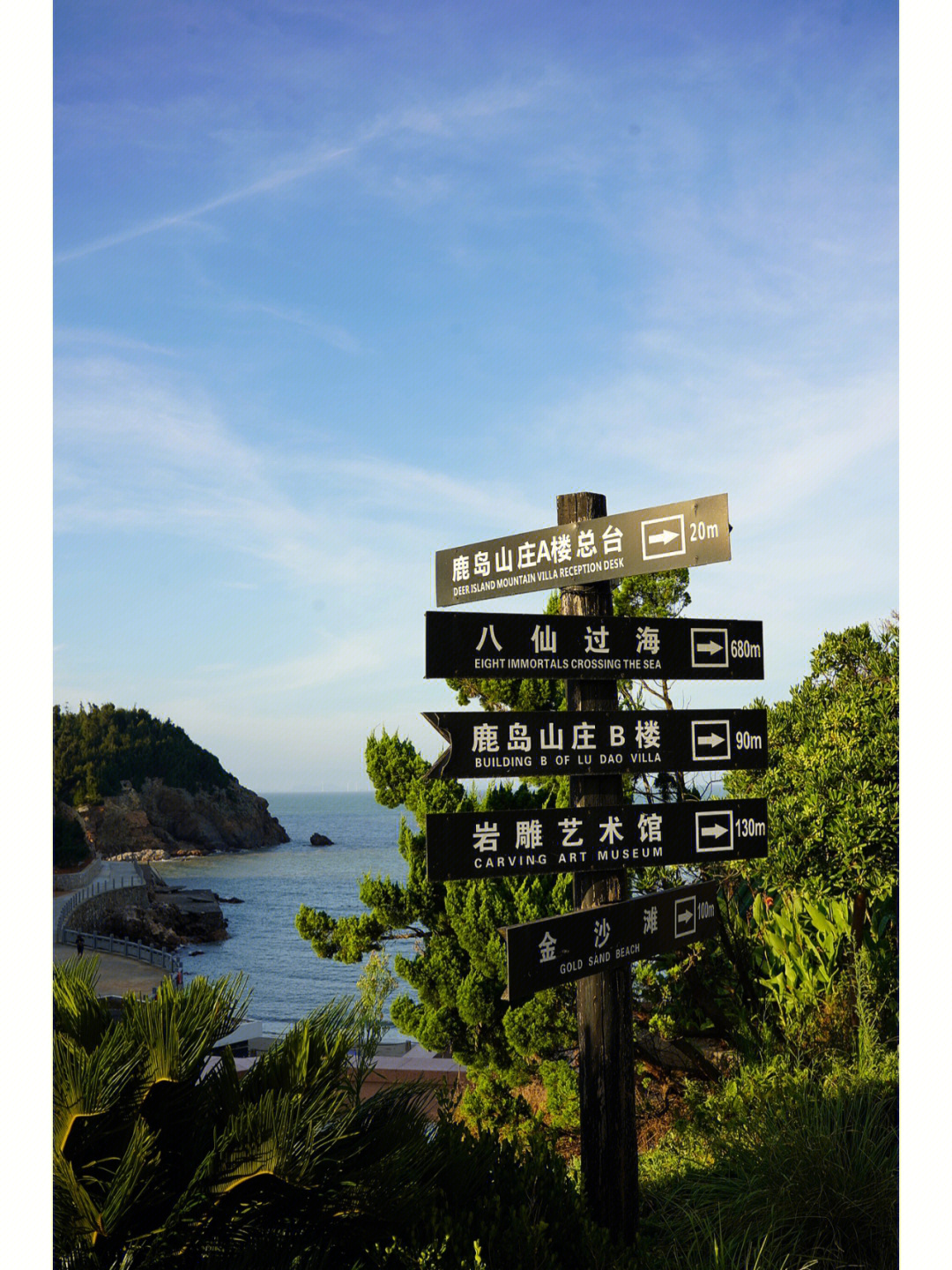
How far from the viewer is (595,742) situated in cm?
438

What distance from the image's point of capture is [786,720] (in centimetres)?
895

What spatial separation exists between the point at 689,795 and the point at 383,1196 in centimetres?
640

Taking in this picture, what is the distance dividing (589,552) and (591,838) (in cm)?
130

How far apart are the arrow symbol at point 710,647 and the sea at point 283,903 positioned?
21.4m

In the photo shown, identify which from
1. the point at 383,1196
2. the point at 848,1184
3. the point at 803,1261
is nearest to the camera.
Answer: the point at 383,1196

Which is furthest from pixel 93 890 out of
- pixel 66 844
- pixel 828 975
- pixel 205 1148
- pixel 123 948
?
pixel 205 1148

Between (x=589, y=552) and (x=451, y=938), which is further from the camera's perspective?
(x=451, y=938)

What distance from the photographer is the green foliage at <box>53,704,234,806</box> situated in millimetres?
91562

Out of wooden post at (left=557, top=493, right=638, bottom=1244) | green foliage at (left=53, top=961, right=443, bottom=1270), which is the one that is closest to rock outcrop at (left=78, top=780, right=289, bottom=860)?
wooden post at (left=557, top=493, right=638, bottom=1244)

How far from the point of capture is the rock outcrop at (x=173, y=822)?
92.6 meters

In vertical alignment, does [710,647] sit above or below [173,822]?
above

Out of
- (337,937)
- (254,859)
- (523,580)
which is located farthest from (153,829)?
(523,580)

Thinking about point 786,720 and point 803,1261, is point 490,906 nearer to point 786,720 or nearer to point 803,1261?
point 786,720

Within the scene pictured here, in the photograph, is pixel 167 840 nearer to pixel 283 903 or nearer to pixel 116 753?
pixel 116 753
